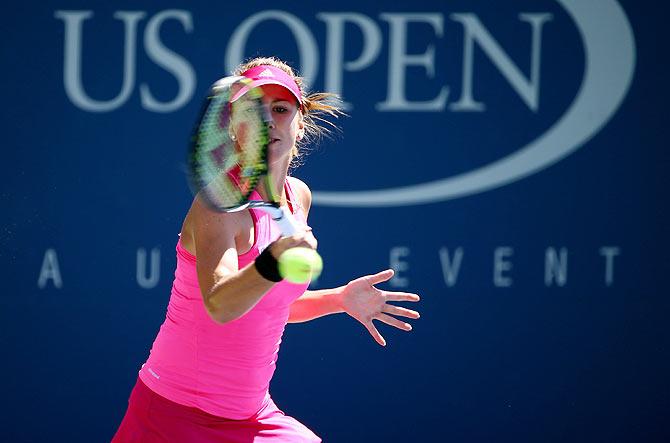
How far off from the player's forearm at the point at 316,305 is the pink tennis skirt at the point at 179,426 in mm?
360

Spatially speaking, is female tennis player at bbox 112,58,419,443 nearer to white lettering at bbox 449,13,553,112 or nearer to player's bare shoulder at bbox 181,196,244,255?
player's bare shoulder at bbox 181,196,244,255

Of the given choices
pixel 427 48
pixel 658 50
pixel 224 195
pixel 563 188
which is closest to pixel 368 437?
pixel 563 188

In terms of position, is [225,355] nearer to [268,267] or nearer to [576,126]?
[268,267]

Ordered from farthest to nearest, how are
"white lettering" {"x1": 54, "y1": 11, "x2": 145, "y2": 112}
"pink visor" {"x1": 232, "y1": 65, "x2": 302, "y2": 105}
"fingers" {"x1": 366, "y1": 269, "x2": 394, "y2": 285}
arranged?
1. "white lettering" {"x1": 54, "y1": 11, "x2": 145, "y2": 112}
2. "fingers" {"x1": 366, "y1": 269, "x2": 394, "y2": 285}
3. "pink visor" {"x1": 232, "y1": 65, "x2": 302, "y2": 105}

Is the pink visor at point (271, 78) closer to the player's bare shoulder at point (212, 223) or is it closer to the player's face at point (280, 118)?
the player's face at point (280, 118)

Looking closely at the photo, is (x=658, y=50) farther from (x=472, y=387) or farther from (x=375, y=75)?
(x=472, y=387)

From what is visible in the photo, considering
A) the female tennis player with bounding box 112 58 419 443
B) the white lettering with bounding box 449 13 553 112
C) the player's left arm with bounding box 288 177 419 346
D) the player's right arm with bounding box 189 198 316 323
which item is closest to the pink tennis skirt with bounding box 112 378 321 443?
the female tennis player with bounding box 112 58 419 443

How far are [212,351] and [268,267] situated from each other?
0.58 metres

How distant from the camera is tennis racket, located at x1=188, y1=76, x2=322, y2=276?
237 centimetres

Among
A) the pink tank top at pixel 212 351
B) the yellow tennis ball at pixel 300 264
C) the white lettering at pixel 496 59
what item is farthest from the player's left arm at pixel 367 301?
the white lettering at pixel 496 59

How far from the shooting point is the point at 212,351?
264 cm

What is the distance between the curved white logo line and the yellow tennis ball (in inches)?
92.0

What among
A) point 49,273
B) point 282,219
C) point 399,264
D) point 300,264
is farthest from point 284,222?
point 49,273

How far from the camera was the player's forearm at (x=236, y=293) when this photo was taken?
7.14ft
